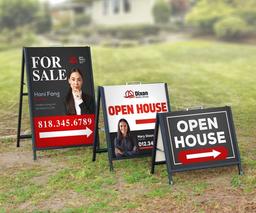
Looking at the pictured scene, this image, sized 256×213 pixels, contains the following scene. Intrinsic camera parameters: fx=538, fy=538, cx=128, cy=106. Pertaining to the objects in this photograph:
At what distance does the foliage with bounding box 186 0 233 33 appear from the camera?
4656 cm

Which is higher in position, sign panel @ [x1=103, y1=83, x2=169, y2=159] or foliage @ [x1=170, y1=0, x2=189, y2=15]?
foliage @ [x1=170, y1=0, x2=189, y2=15]

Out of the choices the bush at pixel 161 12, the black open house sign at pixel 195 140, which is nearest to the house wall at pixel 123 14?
the bush at pixel 161 12

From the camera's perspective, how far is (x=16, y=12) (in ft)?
161

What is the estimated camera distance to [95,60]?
27.4 m

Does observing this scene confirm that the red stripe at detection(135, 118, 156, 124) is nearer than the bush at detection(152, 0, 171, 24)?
Yes

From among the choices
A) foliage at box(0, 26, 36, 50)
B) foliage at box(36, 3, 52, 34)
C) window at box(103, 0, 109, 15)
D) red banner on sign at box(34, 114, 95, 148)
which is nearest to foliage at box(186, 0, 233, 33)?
window at box(103, 0, 109, 15)

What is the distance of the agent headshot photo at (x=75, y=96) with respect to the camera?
10109 mm

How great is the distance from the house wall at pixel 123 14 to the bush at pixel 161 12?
100 cm

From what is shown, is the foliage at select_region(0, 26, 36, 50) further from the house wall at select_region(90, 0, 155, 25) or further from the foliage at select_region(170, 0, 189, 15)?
the foliage at select_region(170, 0, 189, 15)

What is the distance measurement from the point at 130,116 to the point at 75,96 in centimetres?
142

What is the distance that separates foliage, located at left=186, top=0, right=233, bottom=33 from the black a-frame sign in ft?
125

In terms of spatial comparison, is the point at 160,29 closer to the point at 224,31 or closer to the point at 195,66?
the point at 224,31

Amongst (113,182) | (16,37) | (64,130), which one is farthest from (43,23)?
(113,182)

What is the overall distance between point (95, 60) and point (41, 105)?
17.6 meters
